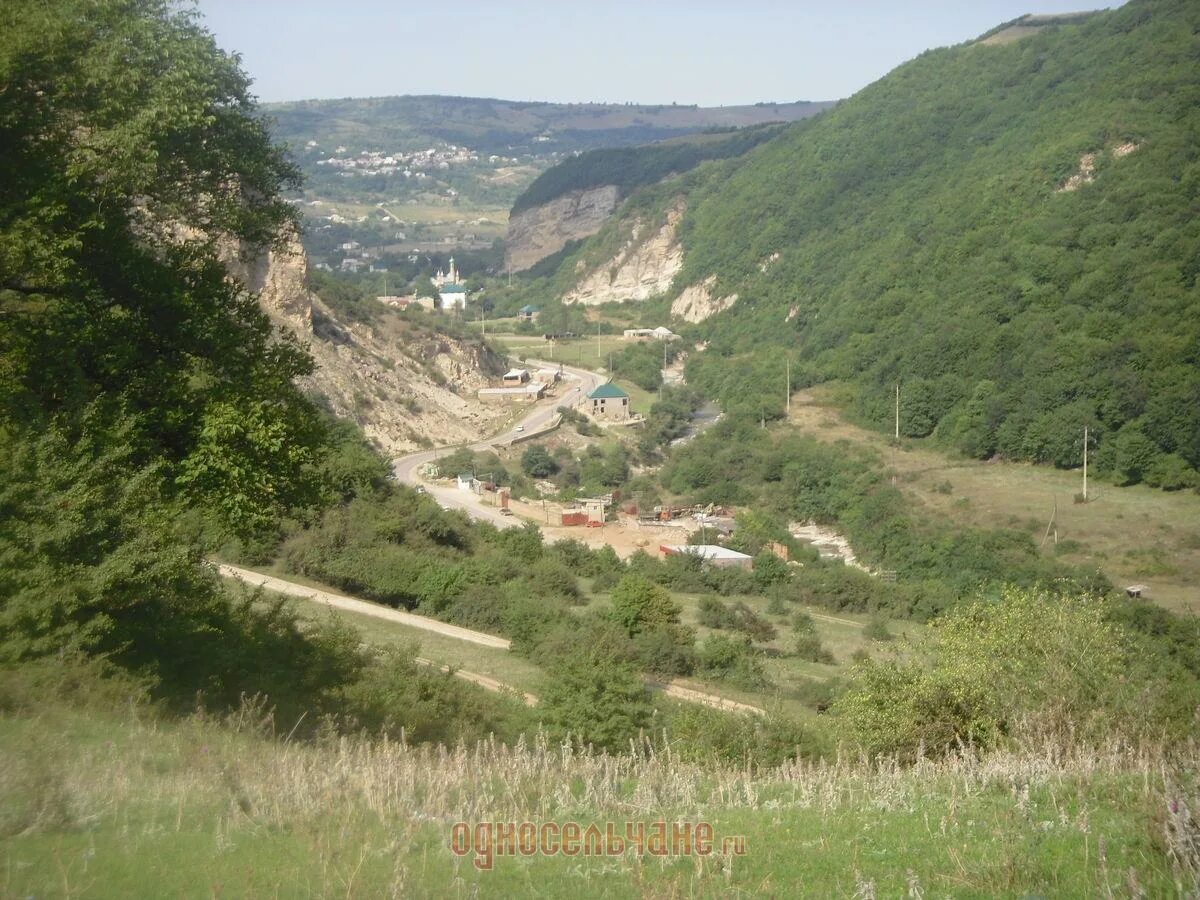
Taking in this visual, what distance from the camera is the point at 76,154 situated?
886 centimetres

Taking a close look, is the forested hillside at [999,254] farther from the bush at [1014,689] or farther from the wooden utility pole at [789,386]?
the bush at [1014,689]

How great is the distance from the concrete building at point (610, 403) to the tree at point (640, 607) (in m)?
33.3

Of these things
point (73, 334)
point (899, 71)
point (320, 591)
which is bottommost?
point (320, 591)

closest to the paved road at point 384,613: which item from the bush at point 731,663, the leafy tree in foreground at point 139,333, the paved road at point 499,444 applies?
the bush at point 731,663

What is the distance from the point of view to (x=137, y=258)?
9234 millimetres

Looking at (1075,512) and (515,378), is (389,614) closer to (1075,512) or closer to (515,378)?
(1075,512)

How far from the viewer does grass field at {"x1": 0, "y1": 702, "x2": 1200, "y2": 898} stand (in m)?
4.08

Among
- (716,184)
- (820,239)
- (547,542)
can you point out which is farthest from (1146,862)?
(716,184)

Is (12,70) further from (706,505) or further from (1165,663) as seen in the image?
(706,505)

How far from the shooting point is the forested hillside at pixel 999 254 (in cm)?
4047

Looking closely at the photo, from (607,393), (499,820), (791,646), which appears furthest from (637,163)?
(499,820)

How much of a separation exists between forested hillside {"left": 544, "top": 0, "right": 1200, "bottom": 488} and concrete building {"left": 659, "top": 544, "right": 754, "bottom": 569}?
12887mm

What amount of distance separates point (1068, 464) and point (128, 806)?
37.8 m

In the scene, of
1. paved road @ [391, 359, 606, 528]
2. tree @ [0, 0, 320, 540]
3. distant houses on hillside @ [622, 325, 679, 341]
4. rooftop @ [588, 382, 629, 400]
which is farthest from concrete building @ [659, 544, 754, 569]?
distant houses on hillside @ [622, 325, 679, 341]
